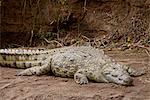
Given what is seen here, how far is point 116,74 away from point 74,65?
2.04 feet

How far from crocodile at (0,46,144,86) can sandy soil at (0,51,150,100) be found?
0.09 meters

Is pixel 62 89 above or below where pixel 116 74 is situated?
below

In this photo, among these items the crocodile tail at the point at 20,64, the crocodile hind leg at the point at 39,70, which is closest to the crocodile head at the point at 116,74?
the crocodile hind leg at the point at 39,70

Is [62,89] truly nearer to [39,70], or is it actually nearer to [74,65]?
[74,65]

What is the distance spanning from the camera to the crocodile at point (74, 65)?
4.37 metres

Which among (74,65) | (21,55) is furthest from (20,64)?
(74,65)

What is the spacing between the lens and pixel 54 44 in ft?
24.7

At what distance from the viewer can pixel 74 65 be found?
4.68 metres

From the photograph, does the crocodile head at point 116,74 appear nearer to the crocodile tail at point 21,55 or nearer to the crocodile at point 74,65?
the crocodile at point 74,65

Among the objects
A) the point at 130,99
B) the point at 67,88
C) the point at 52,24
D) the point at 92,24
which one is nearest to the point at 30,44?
the point at 52,24

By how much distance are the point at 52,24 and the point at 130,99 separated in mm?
4473

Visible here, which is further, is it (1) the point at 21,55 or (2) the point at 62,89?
(1) the point at 21,55

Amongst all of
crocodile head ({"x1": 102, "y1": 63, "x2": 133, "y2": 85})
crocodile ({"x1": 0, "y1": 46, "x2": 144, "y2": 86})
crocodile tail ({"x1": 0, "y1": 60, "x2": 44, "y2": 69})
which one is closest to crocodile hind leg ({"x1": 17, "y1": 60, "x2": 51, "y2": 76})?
crocodile ({"x1": 0, "y1": 46, "x2": 144, "y2": 86})

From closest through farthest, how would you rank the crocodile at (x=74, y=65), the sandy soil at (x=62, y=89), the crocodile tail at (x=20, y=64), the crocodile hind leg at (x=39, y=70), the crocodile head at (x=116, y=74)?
the sandy soil at (x=62, y=89) < the crocodile head at (x=116, y=74) < the crocodile at (x=74, y=65) < the crocodile hind leg at (x=39, y=70) < the crocodile tail at (x=20, y=64)
